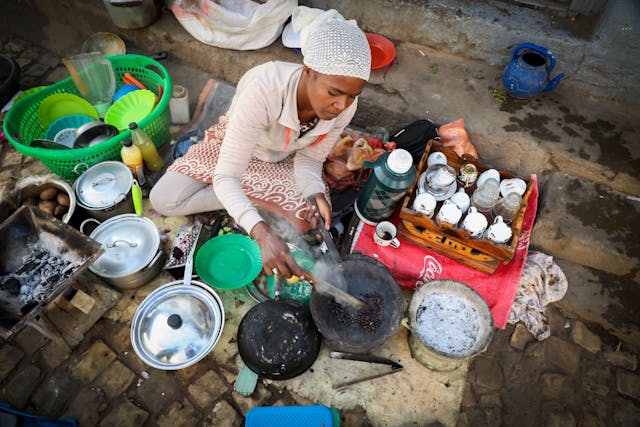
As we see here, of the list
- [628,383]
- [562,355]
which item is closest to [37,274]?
[562,355]

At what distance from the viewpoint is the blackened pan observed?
2.46m

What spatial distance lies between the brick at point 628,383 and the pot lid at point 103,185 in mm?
4107

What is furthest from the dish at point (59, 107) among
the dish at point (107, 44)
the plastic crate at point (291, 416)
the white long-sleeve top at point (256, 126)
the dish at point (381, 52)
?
the plastic crate at point (291, 416)

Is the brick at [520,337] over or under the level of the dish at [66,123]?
under

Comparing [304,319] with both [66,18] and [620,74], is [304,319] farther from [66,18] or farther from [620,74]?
[66,18]

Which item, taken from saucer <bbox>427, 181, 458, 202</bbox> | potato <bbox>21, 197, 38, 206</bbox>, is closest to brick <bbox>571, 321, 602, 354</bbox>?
saucer <bbox>427, 181, 458, 202</bbox>

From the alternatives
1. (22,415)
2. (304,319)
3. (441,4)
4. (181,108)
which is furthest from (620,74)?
(22,415)

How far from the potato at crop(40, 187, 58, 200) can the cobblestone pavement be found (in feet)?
2.55

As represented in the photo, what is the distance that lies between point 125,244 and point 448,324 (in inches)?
95.5

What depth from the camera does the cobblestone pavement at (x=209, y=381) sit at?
2535 mm

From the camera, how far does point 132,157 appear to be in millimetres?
3135

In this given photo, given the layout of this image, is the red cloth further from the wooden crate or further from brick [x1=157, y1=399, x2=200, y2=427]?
brick [x1=157, y1=399, x2=200, y2=427]

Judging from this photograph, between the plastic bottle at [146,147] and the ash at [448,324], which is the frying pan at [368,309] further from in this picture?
the plastic bottle at [146,147]

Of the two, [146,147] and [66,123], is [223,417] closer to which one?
[146,147]
